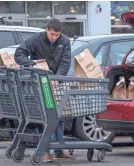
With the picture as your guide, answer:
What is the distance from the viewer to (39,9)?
77.7 feet

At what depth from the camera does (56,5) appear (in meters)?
23.8

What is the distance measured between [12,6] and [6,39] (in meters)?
10.3

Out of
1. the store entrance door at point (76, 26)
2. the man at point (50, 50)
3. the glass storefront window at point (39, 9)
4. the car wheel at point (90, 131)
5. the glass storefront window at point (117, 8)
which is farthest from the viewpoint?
the glass storefront window at point (117, 8)

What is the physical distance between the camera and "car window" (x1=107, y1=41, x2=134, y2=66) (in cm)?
1171

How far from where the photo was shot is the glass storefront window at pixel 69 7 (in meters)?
23.9

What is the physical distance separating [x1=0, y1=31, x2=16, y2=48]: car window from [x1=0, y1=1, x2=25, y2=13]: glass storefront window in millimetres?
10121

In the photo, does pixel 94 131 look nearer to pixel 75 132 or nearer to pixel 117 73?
pixel 75 132

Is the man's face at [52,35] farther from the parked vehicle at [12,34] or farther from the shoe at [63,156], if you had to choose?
the parked vehicle at [12,34]

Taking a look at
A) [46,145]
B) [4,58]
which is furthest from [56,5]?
[46,145]

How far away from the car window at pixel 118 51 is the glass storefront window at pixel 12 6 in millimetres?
11722

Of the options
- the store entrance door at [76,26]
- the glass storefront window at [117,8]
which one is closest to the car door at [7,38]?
the store entrance door at [76,26]

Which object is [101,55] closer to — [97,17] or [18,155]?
[18,155]

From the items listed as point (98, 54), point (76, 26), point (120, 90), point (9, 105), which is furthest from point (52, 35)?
point (76, 26)

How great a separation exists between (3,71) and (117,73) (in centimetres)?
190
